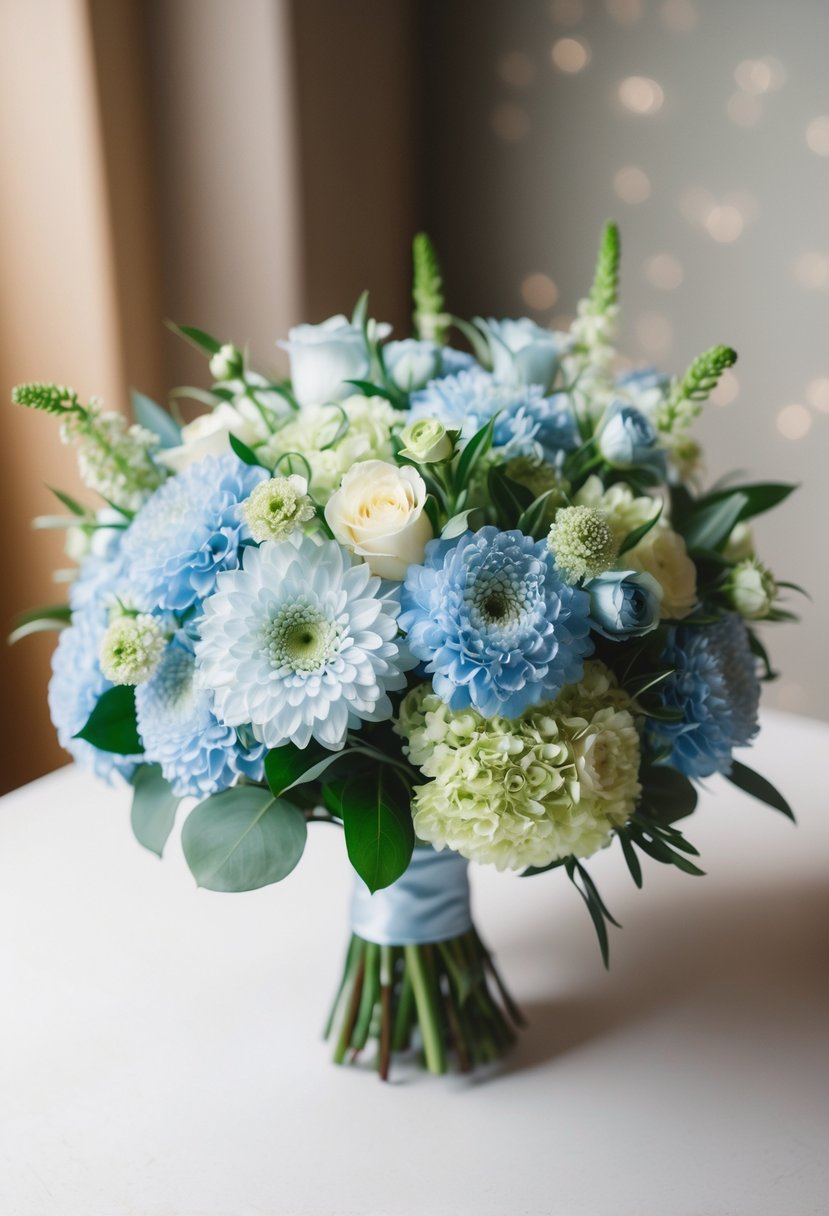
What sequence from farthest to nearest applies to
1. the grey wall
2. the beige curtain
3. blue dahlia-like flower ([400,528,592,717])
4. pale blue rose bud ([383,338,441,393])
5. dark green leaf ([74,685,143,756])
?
1. the grey wall
2. the beige curtain
3. pale blue rose bud ([383,338,441,393])
4. dark green leaf ([74,685,143,756])
5. blue dahlia-like flower ([400,528,592,717])

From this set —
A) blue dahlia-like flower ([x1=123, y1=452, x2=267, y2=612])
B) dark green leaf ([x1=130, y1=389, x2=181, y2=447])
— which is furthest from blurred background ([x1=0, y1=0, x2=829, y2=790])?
blue dahlia-like flower ([x1=123, y1=452, x2=267, y2=612])

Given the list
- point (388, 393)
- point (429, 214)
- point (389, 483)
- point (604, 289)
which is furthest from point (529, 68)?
point (389, 483)

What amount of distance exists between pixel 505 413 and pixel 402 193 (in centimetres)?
129

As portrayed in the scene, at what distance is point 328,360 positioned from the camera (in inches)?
31.8

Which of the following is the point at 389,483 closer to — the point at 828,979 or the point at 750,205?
the point at 828,979

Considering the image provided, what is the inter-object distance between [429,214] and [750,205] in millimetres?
568

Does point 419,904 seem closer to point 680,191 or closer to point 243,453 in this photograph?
point 243,453

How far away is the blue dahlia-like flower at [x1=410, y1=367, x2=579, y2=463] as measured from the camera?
733mm

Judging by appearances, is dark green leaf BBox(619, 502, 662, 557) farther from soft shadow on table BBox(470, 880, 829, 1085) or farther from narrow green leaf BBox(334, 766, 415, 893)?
soft shadow on table BBox(470, 880, 829, 1085)

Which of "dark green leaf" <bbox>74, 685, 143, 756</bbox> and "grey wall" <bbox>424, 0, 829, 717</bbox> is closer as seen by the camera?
"dark green leaf" <bbox>74, 685, 143, 756</bbox>

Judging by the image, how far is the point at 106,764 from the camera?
2.51 ft

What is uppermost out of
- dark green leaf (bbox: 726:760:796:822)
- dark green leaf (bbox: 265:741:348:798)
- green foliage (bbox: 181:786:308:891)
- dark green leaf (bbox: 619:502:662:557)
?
dark green leaf (bbox: 619:502:662:557)

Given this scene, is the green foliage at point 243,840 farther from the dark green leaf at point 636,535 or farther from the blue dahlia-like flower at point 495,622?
the dark green leaf at point 636,535

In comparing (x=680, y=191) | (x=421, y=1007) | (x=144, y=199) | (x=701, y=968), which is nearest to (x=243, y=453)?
(x=421, y=1007)
